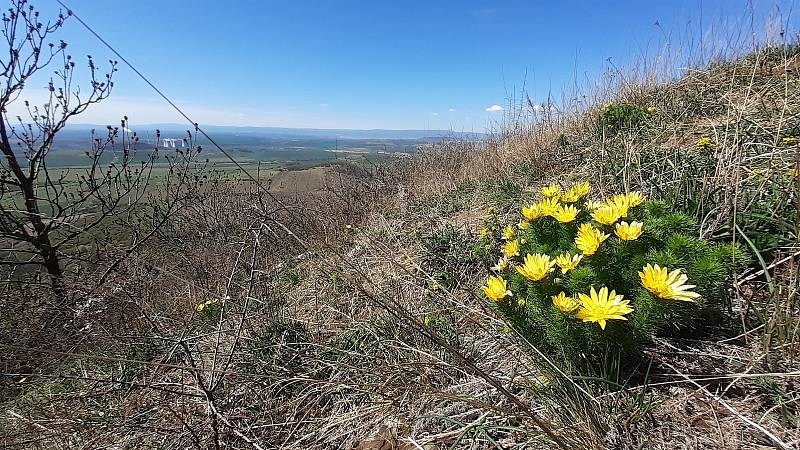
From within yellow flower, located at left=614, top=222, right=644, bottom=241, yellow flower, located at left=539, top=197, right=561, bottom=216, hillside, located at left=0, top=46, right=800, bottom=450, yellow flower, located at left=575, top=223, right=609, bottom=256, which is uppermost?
yellow flower, located at left=539, top=197, right=561, bottom=216

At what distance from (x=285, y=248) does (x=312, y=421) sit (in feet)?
12.1

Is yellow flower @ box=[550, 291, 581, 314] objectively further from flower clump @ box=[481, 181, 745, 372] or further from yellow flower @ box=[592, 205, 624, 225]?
yellow flower @ box=[592, 205, 624, 225]

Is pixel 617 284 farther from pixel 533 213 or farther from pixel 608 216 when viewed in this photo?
pixel 533 213

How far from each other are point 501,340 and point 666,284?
2.78ft

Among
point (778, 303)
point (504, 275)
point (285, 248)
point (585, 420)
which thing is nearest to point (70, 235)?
point (285, 248)

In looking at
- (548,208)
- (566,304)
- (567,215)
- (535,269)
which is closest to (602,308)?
(566,304)

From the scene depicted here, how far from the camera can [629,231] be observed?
4.04ft

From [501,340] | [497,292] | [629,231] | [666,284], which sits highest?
[629,231]

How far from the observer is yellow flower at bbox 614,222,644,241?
1.22 meters

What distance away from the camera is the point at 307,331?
2.45 m

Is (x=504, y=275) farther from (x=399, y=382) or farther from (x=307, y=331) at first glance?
(x=307, y=331)

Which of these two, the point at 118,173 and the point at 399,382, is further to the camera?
the point at 118,173

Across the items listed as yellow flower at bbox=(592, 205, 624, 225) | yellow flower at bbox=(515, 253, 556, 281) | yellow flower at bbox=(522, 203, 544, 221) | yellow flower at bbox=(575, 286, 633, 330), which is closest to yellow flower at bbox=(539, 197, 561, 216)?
yellow flower at bbox=(522, 203, 544, 221)

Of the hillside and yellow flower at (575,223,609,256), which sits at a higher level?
yellow flower at (575,223,609,256)
